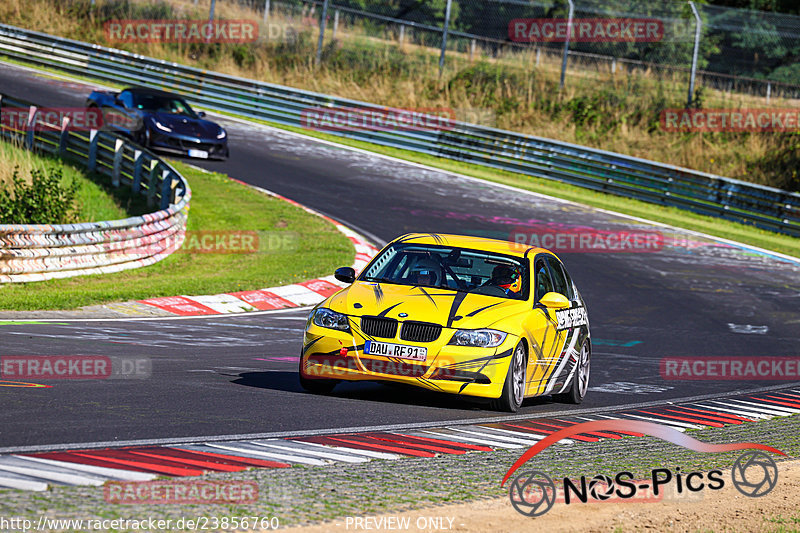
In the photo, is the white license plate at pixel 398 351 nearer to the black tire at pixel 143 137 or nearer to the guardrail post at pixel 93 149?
the guardrail post at pixel 93 149

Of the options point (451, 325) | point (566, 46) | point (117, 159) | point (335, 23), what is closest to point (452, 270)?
point (451, 325)

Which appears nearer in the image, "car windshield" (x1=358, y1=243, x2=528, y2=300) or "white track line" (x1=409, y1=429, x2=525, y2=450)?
"white track line" (x1=409, y1=429, x2=525, y2=450)

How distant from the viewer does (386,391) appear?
9.81 meters

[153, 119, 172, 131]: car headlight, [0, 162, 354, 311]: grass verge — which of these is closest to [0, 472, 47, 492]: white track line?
Answer: [0, 162, 354, 311]: grass verge

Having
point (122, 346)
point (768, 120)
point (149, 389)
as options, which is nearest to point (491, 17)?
point (768, 120)

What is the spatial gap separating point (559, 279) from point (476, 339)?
2.24 metres

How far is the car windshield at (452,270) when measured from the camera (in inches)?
380

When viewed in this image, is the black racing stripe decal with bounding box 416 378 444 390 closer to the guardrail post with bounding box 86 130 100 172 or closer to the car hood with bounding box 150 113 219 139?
the guardrail post with bounding box 86 130 100 172

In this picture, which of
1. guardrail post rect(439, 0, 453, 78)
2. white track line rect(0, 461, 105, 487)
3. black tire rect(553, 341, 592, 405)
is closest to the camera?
white track line rect(0, 461, 105, 487)

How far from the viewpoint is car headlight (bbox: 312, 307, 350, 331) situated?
8.90 metres

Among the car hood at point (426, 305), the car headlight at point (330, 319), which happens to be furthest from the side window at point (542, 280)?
the car headlight at point (330, 319)

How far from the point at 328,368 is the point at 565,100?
2820 cm

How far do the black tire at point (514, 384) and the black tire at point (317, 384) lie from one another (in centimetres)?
141

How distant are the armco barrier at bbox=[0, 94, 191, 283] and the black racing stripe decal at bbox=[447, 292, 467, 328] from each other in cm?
779
